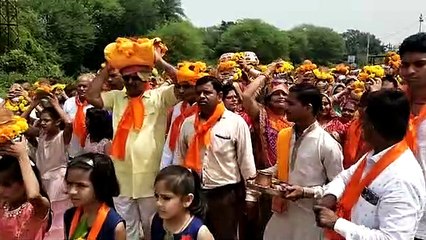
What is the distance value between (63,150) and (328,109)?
2691mm

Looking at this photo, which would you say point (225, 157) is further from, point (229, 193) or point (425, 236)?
point (425, 236)

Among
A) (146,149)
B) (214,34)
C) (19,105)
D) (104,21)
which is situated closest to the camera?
(146,149)

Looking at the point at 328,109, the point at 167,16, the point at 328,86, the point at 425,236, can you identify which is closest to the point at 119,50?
the point at 328,109

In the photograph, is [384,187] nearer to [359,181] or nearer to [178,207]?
[359,181]

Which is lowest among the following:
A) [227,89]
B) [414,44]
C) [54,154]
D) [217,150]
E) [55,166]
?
[55,166]

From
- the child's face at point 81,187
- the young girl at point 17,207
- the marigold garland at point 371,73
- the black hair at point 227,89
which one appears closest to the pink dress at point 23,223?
the young girl at point 17,207

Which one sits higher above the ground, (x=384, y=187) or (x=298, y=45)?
(x=384, y=187)

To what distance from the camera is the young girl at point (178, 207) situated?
151 inches

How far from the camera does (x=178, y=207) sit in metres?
3.85

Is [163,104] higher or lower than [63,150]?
higher

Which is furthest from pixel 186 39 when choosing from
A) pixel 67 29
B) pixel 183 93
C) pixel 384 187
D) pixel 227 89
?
pixel 384 187

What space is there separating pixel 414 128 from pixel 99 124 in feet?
11.6

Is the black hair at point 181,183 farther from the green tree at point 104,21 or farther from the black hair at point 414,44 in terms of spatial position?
the green tree at point 104,21

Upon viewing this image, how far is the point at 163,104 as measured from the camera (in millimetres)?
5797
